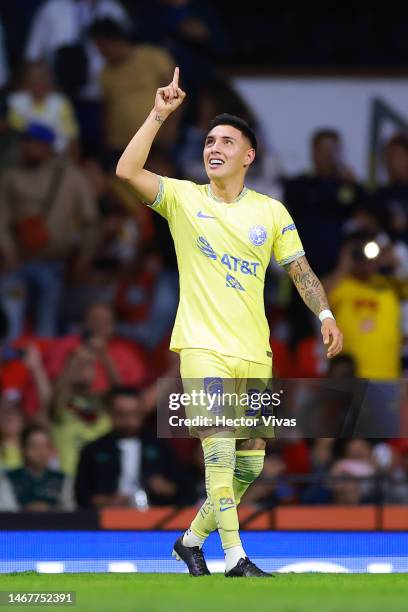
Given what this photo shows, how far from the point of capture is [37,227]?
13711mm

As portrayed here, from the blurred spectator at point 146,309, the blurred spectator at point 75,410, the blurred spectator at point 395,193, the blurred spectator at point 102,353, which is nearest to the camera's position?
the blurred spectator at point 75,410

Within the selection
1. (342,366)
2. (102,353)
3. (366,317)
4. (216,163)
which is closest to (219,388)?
(216,163)

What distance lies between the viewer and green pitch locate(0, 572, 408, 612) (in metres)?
6.28

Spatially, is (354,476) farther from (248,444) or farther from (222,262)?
(222,262)

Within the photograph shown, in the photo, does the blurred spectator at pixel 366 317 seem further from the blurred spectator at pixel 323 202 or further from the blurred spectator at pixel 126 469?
the blurred spectator at pixel 126 469

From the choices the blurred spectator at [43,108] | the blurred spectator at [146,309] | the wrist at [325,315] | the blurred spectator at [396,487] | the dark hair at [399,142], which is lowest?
the blurred spectator at [396,487]

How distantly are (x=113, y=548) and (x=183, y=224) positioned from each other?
2.17 m

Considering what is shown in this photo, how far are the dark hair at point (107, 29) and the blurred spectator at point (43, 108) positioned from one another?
1.82 ft

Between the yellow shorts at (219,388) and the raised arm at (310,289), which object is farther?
the raised arm at (310,289)

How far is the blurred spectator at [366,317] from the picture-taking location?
13.2 meters

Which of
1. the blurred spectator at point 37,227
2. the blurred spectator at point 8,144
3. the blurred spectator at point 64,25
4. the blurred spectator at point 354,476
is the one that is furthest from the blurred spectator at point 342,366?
the blurred spectator at point 64,25

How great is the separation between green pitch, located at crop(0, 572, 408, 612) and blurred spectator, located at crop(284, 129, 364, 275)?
6261 mm

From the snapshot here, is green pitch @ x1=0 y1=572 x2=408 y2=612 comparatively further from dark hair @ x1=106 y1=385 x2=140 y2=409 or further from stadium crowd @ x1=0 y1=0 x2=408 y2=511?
dark hair @ x1=106 y1=385 x2=140 y2=409

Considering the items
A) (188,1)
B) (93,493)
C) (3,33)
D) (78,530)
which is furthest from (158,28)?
(78,530)
